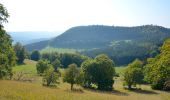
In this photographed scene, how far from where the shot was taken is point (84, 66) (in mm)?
93500

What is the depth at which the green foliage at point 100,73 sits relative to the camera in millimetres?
89312

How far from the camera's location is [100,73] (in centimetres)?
9062

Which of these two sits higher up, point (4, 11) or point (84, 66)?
point (4, 11)

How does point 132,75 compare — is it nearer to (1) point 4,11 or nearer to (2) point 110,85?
(2) point 110,85

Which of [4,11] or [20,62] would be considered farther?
[20,62]

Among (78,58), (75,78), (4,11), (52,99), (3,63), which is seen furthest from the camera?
(78,58)

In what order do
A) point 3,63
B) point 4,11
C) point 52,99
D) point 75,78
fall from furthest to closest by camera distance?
point 75,78 < point 3,63 < point 4,11 < point 52,99

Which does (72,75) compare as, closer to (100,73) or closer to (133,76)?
(100,73)

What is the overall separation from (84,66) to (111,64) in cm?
786

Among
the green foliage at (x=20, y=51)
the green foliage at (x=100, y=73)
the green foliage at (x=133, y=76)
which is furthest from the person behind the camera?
the green foliage at (x=20, y=51)

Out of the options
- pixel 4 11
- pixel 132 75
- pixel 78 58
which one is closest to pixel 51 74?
pixel 132 75

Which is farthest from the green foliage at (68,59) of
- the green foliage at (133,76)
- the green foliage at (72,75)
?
the green foliage at (72,75)

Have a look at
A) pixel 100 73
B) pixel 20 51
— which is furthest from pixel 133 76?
pixel 20 51

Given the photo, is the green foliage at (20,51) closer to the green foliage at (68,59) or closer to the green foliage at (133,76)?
the green foliage at (68,59)
